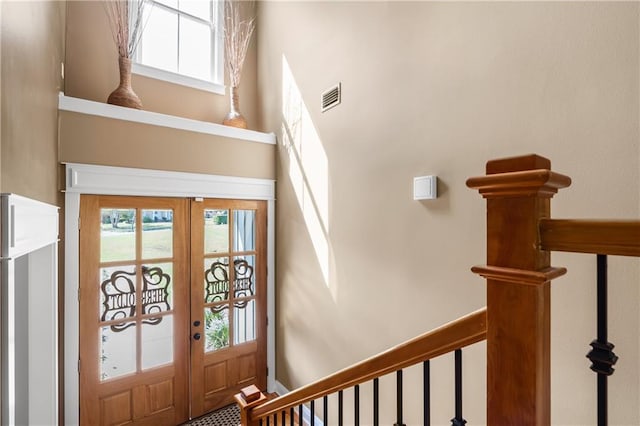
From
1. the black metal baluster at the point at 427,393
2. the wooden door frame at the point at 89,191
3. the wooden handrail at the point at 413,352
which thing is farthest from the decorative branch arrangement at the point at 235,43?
the black metal baluster at the point at 427,393

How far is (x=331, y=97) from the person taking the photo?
251 cm

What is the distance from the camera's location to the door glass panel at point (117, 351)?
2.53 m

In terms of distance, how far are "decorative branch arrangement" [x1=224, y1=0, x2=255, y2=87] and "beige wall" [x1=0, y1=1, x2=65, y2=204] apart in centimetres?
151

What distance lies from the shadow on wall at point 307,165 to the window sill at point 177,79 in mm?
787

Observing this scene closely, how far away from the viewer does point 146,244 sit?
2707 mm

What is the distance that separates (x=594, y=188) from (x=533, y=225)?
0.93m

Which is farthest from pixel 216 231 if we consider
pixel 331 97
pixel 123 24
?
pixel 123 24

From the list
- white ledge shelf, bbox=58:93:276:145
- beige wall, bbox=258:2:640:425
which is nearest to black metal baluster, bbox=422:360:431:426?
beige wall, bbox=258:2:640:425

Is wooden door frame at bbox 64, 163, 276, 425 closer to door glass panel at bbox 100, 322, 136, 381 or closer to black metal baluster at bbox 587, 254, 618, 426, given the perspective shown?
door glass panel at bbox 100, 322, 136, 381

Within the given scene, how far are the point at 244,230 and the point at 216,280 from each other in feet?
1.83

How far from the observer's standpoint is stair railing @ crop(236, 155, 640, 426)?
54 centimetres

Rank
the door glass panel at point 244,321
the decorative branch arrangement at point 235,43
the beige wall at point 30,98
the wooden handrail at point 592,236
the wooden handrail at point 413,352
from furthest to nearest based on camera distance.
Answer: the decorative branch arrangement at point 235,43
the door glass panel at point 244,321
the beige wall at point 30,98
the wooden handrail at point 413,352
the wooden handrail at point 592,236

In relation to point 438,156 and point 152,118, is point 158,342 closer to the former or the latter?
point 152,118

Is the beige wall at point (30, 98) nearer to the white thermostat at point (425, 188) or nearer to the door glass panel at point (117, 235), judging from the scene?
the door glass panel at point (117, 235)
